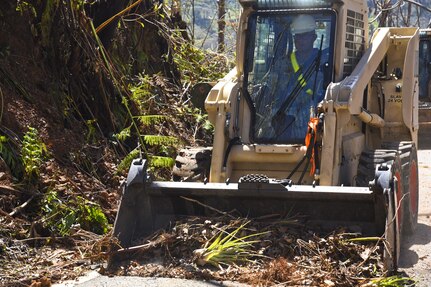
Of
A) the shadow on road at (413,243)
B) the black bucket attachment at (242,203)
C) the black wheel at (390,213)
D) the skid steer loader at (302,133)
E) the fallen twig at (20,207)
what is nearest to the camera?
the black wheel at (390,213)

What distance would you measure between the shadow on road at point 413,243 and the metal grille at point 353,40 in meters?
2.01

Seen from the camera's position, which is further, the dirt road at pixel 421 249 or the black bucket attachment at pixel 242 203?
the black bucket attachment at pixel 242 203

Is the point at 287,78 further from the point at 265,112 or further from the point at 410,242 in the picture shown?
the point at 410,242

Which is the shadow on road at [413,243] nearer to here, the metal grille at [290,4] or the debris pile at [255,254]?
the debris pile at [255,254]

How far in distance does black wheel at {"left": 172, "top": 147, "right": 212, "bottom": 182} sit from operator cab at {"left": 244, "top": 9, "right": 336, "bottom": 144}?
0.63 m

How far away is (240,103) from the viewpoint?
30.7 feet

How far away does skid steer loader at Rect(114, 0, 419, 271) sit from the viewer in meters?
7.99

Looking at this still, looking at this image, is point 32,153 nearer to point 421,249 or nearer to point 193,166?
point 193,166

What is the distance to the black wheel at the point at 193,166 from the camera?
9.34m

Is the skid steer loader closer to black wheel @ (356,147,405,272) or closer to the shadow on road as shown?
black wheel @ (356,147,405,272)

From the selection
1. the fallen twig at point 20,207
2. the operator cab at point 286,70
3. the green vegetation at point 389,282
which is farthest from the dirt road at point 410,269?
the operator cab at point 286,70

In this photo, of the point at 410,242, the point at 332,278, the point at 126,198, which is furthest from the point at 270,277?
the point at 410,242

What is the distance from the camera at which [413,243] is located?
9.09 metres

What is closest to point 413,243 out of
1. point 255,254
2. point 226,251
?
point 255,254
